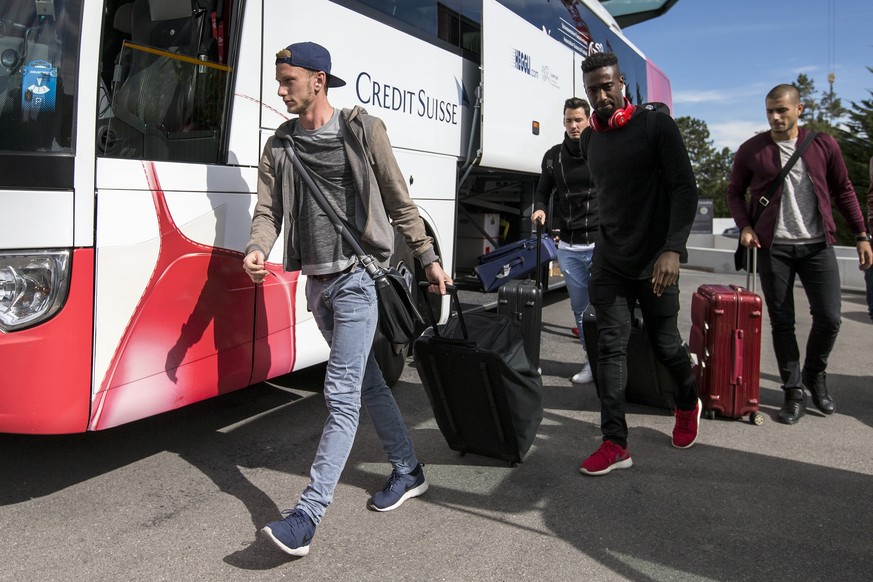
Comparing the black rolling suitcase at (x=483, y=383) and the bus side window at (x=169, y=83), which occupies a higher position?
the bus side window at (x=169, y=83)

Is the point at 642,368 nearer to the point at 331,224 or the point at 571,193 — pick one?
the point at 571,193

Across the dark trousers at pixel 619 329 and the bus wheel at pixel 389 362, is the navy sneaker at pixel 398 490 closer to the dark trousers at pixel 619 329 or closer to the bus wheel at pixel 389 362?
the dark trousers at pixel 619 329

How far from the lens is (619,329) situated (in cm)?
385

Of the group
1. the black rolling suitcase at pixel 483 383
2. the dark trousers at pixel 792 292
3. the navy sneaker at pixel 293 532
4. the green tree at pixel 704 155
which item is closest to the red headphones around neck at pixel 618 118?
the black rolling suitcase at pixel 483 383

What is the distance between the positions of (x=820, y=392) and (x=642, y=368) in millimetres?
1207

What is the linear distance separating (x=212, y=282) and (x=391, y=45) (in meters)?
2.31

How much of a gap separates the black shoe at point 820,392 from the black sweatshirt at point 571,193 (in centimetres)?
170

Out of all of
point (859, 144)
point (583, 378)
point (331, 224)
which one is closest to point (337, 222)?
point (331, 224)

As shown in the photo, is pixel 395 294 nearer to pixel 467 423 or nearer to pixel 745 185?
pixel 467 423

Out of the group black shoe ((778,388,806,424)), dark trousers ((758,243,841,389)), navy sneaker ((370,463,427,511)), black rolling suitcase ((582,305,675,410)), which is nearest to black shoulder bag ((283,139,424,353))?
navy sneaker ((370,463,427,511))

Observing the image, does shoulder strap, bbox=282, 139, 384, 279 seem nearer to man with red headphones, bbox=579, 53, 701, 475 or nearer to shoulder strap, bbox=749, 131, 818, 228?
man with red headphones, bbox=579, 53, 701, 475

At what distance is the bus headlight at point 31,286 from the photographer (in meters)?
3.02

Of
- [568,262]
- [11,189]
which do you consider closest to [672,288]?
[568,262]

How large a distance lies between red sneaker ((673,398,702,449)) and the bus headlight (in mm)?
3106
